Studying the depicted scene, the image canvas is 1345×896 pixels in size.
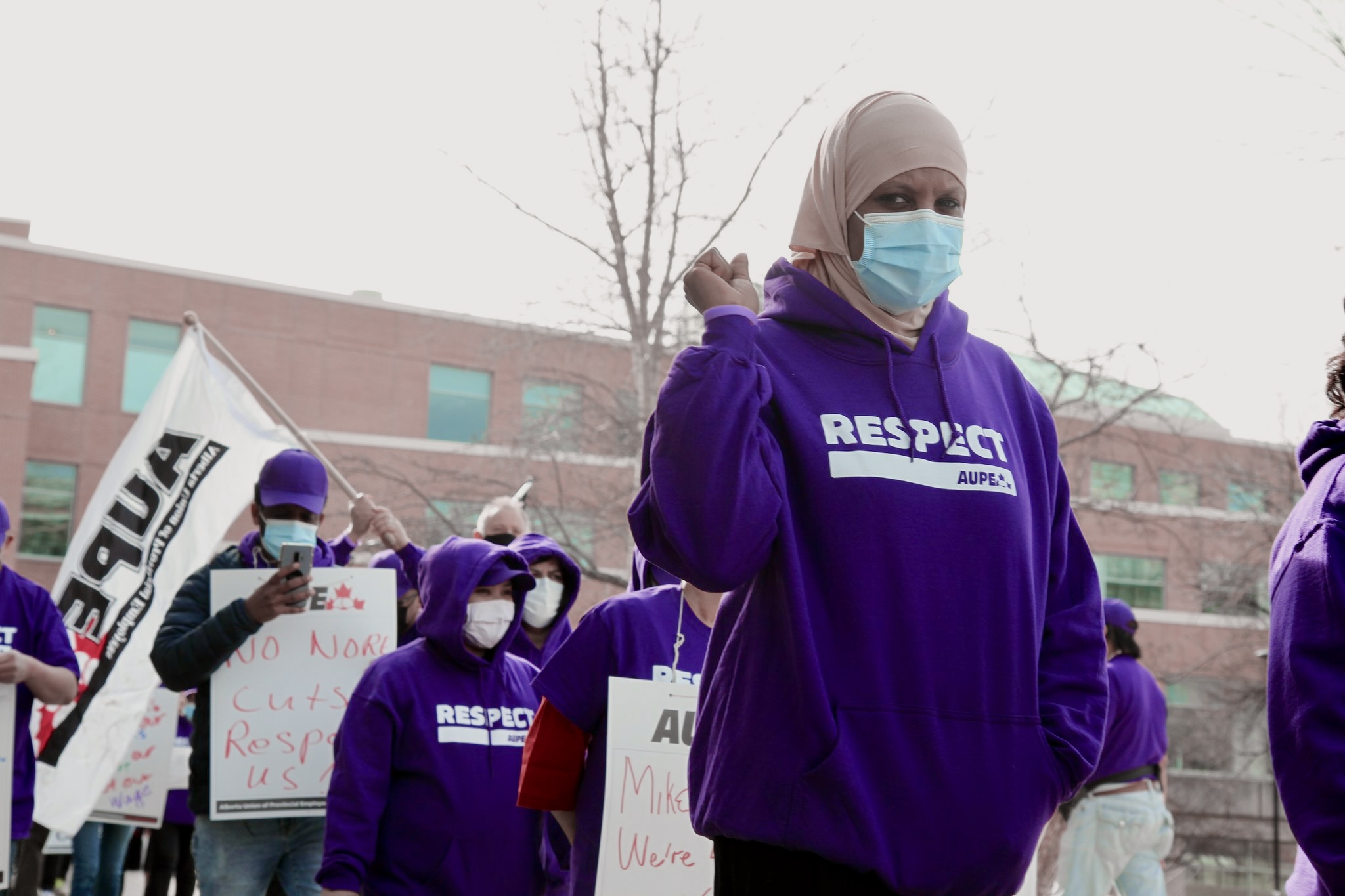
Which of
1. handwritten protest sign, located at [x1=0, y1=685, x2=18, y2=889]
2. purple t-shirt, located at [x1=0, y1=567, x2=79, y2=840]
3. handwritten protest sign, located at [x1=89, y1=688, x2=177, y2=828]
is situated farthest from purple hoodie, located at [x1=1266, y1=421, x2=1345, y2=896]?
handwritten protest sign, located at [x1=89, y1=688, x2=177, y2=828]

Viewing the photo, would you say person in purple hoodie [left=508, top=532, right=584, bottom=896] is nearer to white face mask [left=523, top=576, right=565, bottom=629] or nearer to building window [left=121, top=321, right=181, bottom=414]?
white face mask [left=523, top=576, right=565, bottom=629]

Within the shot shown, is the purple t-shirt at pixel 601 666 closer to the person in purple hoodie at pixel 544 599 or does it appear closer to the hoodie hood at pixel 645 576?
the hoodie hood at pixel 645 576

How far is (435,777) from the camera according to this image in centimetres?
491

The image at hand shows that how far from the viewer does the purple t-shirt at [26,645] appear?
5977mm

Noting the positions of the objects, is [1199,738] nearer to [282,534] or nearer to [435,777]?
[282,534]

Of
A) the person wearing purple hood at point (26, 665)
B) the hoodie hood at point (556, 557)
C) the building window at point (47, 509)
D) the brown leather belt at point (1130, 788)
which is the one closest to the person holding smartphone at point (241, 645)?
the person wearing purple hood at point (26, 665)

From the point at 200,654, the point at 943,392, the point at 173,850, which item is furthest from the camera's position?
the point at 173,850

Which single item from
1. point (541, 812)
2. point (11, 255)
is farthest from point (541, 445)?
point (11, 255)

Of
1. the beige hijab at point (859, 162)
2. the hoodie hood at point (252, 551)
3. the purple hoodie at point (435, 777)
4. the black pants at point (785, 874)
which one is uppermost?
the beige hijab at point (859, 162)

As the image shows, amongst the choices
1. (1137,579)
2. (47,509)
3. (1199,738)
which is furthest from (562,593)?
(1137,579)

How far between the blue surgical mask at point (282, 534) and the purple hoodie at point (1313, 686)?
4525mm

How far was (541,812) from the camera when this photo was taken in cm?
510

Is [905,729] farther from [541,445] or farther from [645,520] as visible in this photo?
[541,445]

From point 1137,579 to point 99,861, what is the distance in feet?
145
